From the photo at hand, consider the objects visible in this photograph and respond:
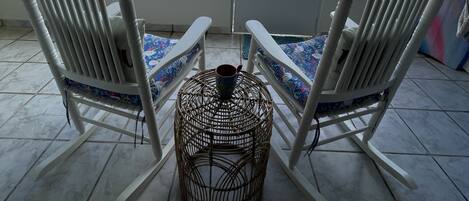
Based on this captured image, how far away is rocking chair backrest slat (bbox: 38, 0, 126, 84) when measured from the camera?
31.4 inches

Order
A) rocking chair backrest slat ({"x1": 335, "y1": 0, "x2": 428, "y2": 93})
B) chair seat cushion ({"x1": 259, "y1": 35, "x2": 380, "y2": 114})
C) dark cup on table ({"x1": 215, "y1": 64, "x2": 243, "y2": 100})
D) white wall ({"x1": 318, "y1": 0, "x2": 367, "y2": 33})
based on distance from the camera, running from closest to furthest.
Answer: rocking chair backrest slat ({"x1": 335, "y1": 0, "x2": 428, "y2": 93}) → dark cup on table ({"x1": 215, "y1": 64, "x2": 243, "y2": 100}) → chair seat cushion ({"x1": 259, "y1": 35, "x2": 380, "y2": 114}) → white wall ({"x1": 318, "y1": 0, "x2": 367, "y2": 33})

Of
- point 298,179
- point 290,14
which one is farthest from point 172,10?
point 298,179

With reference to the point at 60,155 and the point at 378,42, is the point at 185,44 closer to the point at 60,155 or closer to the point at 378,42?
the point at 378,42

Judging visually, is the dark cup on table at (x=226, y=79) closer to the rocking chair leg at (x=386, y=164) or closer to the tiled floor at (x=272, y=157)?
the tiled floor at (x=272, y=157)

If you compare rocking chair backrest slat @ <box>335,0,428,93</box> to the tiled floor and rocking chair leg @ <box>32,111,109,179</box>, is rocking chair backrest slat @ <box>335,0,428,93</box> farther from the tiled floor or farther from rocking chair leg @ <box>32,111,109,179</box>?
rocking chair leg @ <box>32,111,109,179</box>

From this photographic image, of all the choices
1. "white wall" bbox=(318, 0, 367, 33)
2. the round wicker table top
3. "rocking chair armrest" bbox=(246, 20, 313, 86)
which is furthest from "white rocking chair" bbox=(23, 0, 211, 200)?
"white wall" bbox=(318, 0, 367, 33)

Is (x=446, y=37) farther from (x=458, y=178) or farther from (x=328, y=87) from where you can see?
(x=328, y=87)

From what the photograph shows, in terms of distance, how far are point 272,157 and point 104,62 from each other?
834mm

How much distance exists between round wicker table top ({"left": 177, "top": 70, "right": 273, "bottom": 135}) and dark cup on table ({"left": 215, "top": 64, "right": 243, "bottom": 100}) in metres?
0.04

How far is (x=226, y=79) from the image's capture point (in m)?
0.92

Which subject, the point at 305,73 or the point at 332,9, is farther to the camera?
the point at 332,9

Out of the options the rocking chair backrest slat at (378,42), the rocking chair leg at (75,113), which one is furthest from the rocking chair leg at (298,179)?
the rocking chair leg at (75,113)

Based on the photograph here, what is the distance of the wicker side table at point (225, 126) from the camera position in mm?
946

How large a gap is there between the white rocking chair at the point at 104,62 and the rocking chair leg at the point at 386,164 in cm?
91
